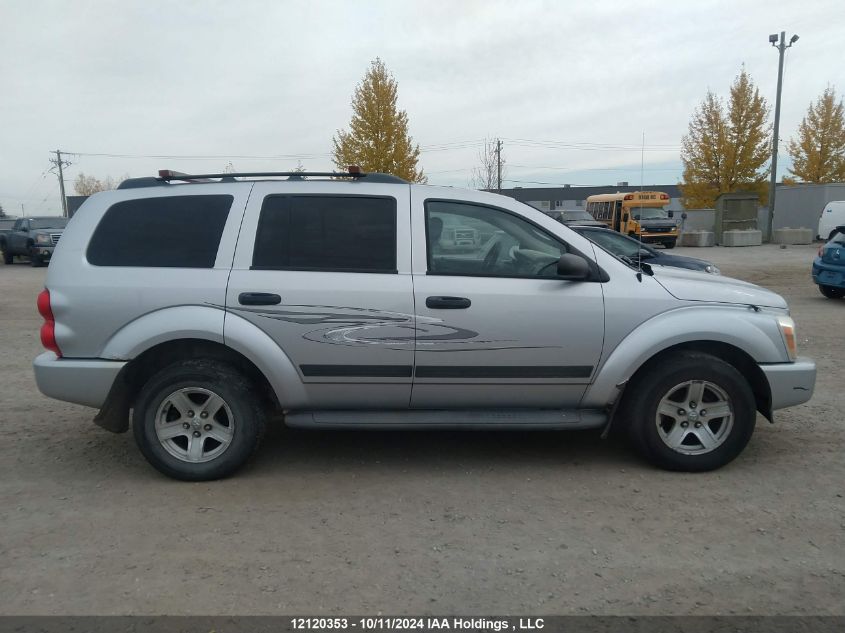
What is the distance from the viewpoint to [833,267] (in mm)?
12109

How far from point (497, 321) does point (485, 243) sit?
563 millimetres

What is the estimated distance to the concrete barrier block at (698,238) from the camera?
32.3 m

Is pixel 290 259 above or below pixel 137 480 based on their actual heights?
above

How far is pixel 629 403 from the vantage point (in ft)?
14.4

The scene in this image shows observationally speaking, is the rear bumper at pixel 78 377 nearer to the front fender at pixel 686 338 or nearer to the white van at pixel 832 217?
the front fender at pixel 686 338

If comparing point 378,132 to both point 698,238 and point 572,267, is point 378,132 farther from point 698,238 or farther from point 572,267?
point 572,267

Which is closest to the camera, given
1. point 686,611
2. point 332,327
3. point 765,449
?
point 686,611

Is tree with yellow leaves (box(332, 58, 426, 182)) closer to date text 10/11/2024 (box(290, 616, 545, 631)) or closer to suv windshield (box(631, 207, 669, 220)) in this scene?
suv windshield (box(631, 207, 669, 220))

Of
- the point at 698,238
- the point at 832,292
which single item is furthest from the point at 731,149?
the point at 832,292

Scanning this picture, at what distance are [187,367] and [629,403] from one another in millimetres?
2853

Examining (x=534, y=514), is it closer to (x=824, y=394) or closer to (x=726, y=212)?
(x=824, y=394)

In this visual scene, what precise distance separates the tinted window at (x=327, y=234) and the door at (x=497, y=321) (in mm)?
228

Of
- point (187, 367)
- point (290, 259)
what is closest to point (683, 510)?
point (290, 259)

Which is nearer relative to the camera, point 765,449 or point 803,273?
point 765,449
